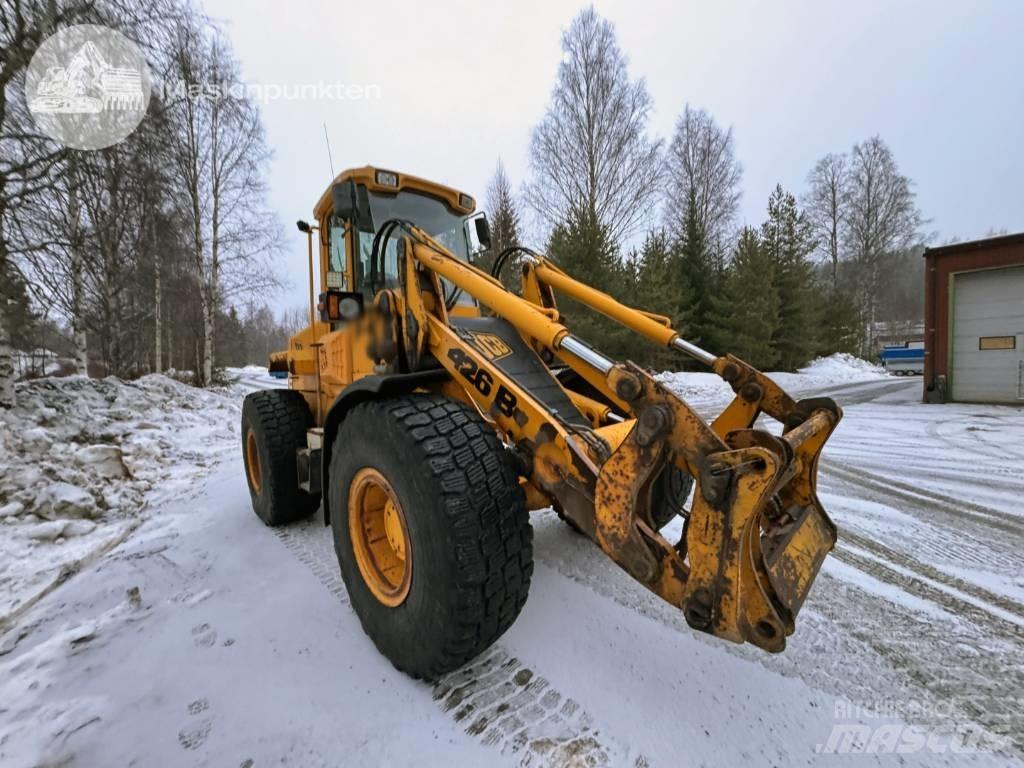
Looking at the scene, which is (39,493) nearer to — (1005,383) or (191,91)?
(191,91)

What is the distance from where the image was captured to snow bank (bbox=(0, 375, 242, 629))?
126 inches

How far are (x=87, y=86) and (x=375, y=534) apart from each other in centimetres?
798

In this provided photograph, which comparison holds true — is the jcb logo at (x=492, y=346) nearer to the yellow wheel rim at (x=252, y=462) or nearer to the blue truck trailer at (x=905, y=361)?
the yellow wheel rim at (x=252, y=462)

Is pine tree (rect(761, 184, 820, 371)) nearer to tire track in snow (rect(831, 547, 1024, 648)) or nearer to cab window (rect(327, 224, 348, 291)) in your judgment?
tire track in snow (rect(831, 547, 1024, 648))

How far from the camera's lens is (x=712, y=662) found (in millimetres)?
1951

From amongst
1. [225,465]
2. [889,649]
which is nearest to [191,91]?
[225,465]

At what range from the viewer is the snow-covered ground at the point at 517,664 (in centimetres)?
162

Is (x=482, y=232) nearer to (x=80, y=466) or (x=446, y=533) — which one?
(x=446, y=533)

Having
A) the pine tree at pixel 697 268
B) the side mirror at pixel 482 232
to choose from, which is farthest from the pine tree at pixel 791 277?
the side mirror at pixel 482 232

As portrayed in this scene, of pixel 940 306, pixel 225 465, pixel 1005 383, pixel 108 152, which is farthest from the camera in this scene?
pixel 940 306

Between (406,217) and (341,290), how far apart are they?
26.7 inches

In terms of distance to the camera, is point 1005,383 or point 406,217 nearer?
point 406,217

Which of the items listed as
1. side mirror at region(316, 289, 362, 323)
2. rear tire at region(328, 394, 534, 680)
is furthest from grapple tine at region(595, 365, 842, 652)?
side mirror at region(316, 289, 362, 323)

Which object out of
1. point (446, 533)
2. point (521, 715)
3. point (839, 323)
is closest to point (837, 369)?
point (839, 323)
